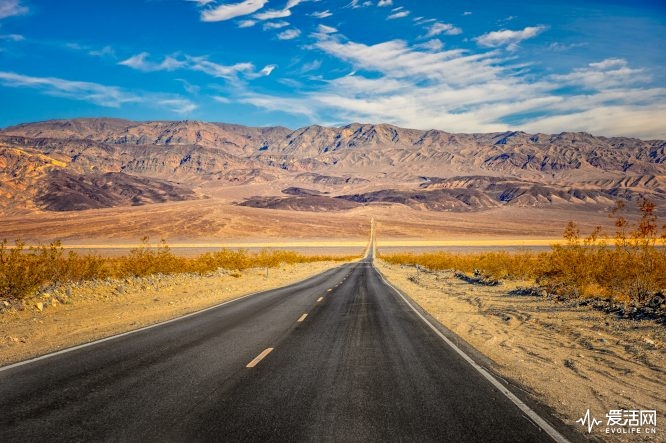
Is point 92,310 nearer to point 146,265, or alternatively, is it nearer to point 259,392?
point 146,265

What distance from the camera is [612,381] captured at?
7.38 m

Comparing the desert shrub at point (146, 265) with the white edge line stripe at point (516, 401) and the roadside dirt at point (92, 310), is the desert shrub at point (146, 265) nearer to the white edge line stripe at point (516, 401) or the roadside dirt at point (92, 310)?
the roadside dirt at point (92, 310)

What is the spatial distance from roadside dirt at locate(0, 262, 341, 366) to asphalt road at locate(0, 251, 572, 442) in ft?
6.33

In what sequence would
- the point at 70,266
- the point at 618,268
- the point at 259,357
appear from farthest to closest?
1. the point at 70,266
2. the point at 618,268
3. the point at 259,357

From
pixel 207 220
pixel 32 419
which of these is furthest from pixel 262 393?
pixel 207 220

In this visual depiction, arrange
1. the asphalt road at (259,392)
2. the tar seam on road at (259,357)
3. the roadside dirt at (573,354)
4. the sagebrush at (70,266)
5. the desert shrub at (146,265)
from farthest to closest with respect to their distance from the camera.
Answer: the desert shrub at (146,265)
the sagebrush at (70,266)
the tar seam on road at (259,357)
the roadside dirt at (573,354)
the asphalt road at (259,392)

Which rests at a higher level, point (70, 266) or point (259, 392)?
point (259, 392)

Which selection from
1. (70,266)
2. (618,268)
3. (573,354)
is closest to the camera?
(573,354)

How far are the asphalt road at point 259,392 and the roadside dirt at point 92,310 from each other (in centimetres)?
193

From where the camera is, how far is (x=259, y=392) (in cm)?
609

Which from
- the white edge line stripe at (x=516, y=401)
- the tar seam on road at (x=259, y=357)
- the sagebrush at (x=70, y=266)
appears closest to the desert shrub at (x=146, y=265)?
the sagebrush at (x=70, y=266)

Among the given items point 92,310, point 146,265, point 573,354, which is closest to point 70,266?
point 146,265

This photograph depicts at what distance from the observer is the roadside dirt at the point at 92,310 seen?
10695mm

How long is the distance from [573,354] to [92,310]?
15777mm
